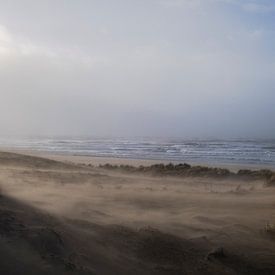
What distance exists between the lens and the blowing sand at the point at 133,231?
5309 mm

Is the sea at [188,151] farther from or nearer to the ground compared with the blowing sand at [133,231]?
farther from the ground

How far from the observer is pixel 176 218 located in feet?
26.9

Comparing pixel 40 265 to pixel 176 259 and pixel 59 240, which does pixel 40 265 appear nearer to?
pixel 59 240

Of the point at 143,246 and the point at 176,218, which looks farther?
the point at 176,218

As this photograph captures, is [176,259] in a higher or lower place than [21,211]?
lower

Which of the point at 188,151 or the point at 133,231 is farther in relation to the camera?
the point at 188,151

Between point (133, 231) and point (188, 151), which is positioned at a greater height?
point (188, 151)

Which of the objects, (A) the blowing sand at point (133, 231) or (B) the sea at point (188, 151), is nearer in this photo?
(A) the blowing sand at point (133, 231)

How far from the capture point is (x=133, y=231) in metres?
6.95

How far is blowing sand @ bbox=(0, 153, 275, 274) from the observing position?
5.31 m

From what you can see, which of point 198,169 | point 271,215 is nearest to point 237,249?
point 271,215

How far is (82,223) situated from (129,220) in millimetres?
1098

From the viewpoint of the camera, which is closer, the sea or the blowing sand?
the blowing sand

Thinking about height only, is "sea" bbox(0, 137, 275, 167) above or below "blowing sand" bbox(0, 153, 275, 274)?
above
